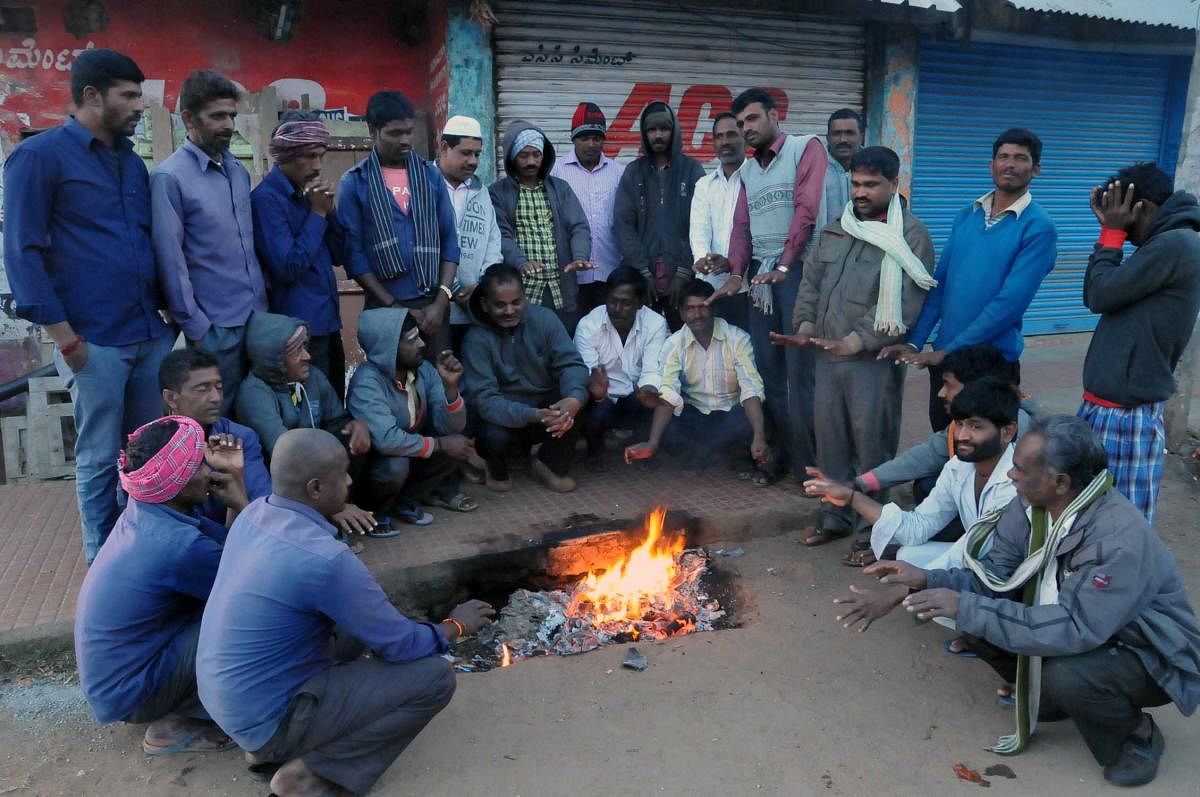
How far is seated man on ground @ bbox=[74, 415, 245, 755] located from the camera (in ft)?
9.42

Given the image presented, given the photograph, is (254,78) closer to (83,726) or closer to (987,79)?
(83,726)

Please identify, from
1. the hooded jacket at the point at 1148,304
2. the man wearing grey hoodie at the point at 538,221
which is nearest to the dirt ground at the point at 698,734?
the hooded jacket at the point at 1148,304

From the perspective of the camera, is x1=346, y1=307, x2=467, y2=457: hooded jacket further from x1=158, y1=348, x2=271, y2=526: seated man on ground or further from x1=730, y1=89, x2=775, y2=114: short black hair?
x1=730, y1=89, x2=775, y2=114: short black hair

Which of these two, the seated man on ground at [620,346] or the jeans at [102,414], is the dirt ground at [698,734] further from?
the seated man on ground at [620,346]

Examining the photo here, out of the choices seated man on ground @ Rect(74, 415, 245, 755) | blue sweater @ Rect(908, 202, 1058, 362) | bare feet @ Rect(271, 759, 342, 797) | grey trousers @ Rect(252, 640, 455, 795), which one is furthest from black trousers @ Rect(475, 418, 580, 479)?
bare feet @ Rect(271, 759, 342, 797)

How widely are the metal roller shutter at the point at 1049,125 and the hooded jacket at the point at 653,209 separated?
5113 millimetres

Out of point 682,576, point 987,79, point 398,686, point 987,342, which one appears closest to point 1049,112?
point 987,79

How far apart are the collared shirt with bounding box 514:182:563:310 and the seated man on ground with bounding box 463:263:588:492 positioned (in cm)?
27

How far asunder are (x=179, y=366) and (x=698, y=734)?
2.59 meters

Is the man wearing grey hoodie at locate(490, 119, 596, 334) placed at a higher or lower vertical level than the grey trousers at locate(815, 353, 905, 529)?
higher

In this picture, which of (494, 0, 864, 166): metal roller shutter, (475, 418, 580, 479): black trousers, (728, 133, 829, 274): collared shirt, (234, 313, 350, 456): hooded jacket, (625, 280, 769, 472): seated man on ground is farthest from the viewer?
(494, 0, 864, 166): metal roller shutter

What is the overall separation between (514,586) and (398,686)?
1.85m

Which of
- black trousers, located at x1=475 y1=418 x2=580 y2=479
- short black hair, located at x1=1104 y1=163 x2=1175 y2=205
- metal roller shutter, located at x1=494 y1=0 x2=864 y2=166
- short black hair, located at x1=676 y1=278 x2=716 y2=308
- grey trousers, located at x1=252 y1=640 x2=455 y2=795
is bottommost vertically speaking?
grey trousers, located at x1=252 y1=640 x2=455 y2=795

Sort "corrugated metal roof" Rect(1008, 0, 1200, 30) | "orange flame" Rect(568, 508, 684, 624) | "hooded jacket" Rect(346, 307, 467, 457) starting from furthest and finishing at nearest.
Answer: "corrugated metal roof" Rect(1008, 0, 1200, 30), "hooded jacket" Rect(346, 307, 467, 457), "orange flame" Rect(568, 508, 684, 624)
